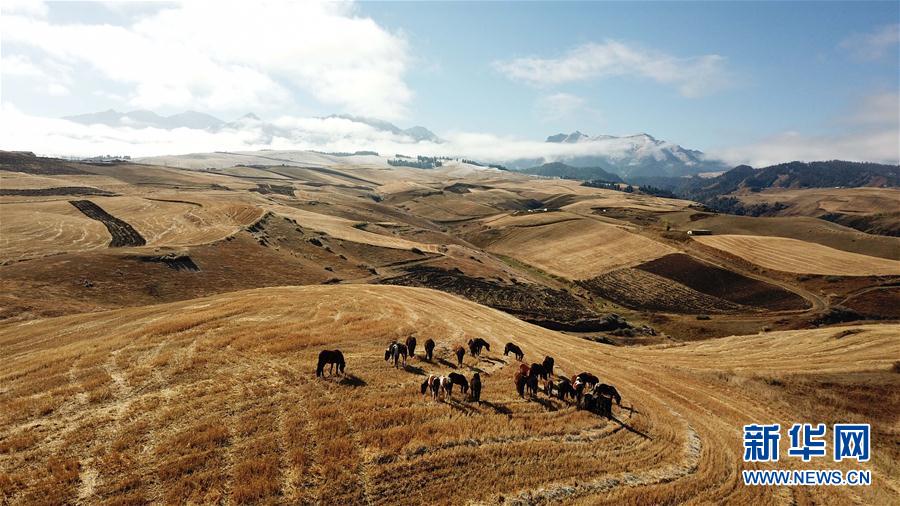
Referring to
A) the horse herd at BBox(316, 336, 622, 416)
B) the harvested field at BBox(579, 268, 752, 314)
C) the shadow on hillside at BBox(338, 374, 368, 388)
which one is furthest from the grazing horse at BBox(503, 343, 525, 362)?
the harvested field at BBox(579, 268, 752, 314)

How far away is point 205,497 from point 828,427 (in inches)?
1479

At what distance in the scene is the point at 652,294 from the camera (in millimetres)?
102812

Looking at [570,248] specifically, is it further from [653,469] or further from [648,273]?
[653,469]

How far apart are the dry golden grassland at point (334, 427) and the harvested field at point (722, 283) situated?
67.3 m

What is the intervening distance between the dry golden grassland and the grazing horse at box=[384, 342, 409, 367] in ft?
2.48

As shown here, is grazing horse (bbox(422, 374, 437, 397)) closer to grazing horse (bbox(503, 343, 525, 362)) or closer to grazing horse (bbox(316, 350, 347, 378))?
grazing horse (bbox(316, 350, 347, 378))

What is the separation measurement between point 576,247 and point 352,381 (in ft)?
415

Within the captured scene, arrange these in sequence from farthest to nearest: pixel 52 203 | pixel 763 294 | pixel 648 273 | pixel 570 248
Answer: pixel 570 248, pixel 52 203, pixel 648 273, pixel 763 294

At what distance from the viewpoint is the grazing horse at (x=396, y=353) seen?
1086 inches

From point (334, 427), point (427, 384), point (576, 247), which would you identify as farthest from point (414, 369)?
point (576, 247)

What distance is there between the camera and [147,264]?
7438 cm

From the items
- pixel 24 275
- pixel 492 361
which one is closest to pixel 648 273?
pixel 492 361

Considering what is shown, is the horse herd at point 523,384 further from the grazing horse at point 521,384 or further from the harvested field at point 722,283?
the harvested field at point 722,283

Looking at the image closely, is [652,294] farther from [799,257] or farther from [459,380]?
[459,380]
